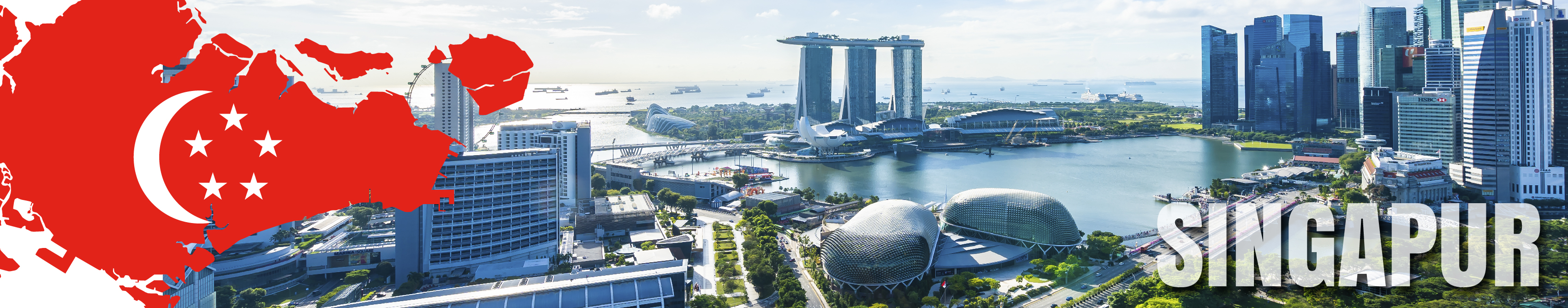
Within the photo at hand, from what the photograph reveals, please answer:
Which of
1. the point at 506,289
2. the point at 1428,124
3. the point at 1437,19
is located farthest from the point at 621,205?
the point at 1437,19

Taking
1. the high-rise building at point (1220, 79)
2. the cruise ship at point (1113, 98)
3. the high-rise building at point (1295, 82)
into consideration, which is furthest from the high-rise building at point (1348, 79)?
the cruise ship at point (1113, 98)

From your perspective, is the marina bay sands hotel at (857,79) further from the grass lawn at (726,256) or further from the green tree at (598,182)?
the grass lawn at (726,256)

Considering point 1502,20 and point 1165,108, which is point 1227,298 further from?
point 1165,108

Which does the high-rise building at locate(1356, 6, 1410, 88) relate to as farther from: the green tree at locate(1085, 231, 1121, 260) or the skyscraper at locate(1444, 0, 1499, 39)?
the green tree at locate(1085, 231, 1121, 260)

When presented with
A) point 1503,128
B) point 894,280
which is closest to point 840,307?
point 894,280

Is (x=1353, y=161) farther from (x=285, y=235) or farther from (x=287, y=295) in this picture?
(x=285, y=235)

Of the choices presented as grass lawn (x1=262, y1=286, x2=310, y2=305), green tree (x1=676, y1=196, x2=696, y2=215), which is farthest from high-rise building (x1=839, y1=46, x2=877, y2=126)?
grass lawn (x1=262, y1=286, x2=310, y2=305)
